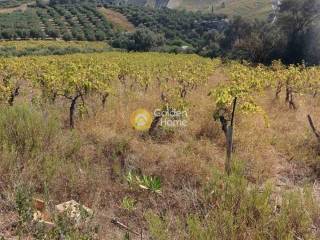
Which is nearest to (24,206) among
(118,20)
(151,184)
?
(151,184)

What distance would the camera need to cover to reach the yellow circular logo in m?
7.37

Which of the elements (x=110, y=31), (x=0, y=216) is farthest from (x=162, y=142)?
(x=110, y=31)

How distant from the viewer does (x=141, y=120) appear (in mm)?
7699

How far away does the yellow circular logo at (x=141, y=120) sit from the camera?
290 inches

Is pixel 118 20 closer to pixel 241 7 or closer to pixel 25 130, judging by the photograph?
pixel 241 7

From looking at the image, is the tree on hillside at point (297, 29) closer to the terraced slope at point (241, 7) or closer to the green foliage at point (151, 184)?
the green foliage at point (151, 184)

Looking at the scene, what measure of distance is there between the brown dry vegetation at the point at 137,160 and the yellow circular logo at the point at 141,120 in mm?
151

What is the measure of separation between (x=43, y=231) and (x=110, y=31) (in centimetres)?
4690

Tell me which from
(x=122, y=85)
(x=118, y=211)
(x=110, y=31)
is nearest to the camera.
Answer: (x=118, y=211)

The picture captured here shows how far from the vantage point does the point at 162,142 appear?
682cm

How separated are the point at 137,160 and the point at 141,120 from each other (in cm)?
200

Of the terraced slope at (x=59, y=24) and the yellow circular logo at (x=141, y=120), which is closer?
the yellow circular logo at (x=141, y=120)

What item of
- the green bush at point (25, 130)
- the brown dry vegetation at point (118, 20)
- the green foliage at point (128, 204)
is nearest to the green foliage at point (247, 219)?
the green foliage at point (128, 204)

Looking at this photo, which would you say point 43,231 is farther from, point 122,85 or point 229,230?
point 122,85
